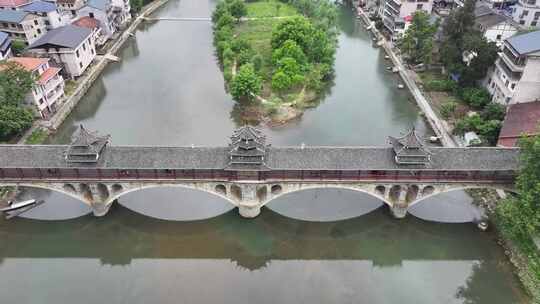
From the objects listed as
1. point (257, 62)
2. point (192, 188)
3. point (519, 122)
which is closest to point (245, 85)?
point (257, 62)

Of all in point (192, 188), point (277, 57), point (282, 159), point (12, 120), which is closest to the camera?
point (282, 159)

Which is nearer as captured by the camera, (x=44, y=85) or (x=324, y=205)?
(x=324, y=205)

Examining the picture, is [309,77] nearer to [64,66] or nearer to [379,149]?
[379,149]

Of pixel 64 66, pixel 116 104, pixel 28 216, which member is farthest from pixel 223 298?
pixel 64 66

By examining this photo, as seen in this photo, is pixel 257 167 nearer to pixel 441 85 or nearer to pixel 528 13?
pixel 441 85

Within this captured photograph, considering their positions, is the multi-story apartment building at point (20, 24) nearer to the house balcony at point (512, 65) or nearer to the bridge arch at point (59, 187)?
the bridge arch at point (59, 187)

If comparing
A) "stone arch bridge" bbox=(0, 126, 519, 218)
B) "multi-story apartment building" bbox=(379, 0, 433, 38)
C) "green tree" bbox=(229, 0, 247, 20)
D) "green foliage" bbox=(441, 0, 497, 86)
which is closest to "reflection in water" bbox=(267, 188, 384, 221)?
"stone arch bridge" bbox=(0, 126, 519, 218)

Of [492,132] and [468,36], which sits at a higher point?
[468,36]
